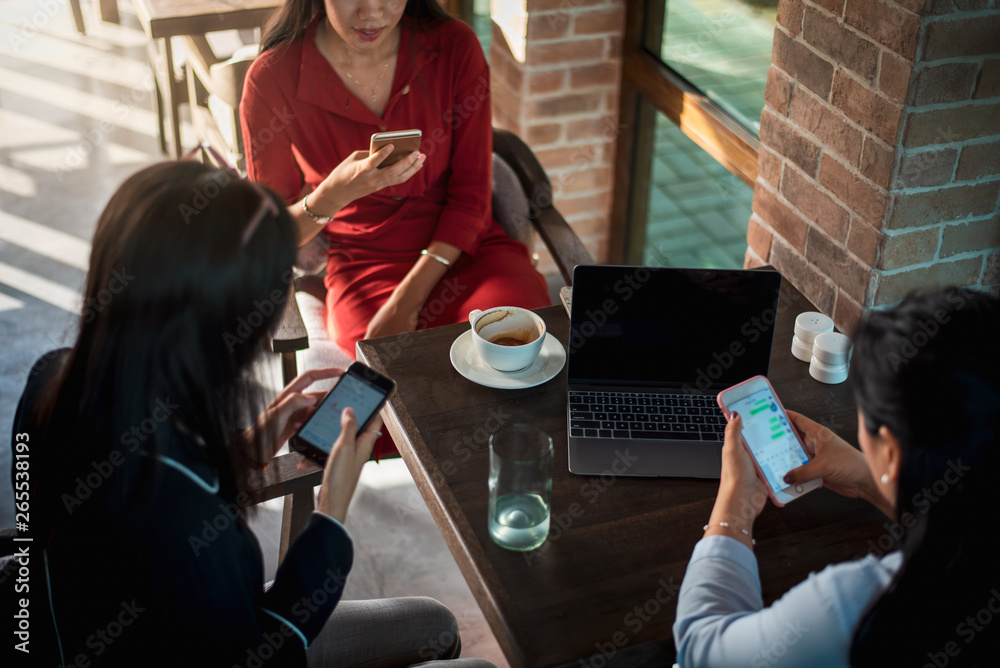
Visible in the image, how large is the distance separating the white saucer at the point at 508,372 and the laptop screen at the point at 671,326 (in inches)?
2.6

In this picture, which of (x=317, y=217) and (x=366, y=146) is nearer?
(x=317, y=217)

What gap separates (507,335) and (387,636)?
0.55 meters

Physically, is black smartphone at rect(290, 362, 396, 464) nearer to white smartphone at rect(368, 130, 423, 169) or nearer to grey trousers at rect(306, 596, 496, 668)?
grey trousers at rect(306, 596, 496, 668)

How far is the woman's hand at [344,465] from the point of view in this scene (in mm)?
1344

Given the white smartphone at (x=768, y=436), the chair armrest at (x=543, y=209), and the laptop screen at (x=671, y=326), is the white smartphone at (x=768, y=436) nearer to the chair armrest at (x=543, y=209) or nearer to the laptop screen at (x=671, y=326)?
the laptop screen at (x=671, y=326)

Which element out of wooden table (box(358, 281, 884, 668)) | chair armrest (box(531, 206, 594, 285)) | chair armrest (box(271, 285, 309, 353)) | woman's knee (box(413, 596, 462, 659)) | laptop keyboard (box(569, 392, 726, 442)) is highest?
laptop keyboard (box(569, 392, 726, 442))

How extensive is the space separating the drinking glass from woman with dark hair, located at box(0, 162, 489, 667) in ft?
1.12

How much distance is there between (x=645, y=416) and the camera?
1.54 meters

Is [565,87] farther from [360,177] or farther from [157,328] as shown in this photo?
[157,328]

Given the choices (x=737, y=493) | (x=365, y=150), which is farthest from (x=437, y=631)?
(x=365, y=150)

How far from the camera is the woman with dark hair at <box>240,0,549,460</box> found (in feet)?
7.06

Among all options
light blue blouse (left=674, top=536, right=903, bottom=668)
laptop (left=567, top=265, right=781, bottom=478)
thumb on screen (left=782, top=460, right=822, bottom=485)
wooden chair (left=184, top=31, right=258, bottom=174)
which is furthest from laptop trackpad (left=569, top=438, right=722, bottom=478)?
wooden chair (left=184, top=31, right=258, bottom=174)

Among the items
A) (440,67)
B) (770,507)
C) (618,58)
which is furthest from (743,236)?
(770,507)

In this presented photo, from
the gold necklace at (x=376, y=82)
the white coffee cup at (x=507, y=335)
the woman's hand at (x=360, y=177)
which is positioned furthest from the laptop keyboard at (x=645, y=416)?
the gold necklace at (x=376, y=82)
